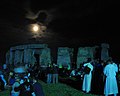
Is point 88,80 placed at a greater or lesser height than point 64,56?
lesser

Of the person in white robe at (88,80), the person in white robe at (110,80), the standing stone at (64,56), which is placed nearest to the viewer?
the person in white robe at (110,80)

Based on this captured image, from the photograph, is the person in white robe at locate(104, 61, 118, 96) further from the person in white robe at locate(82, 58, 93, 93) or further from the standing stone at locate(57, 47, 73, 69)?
the standing stone at locate(57, 47, 73, 69)

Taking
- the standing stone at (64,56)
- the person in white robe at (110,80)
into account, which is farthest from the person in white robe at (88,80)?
the standing stone at (64,56)

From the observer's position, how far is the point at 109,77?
46.4 feet

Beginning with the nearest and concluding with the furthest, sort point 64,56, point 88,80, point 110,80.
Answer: point 110,80
point 88,80
point 64,56

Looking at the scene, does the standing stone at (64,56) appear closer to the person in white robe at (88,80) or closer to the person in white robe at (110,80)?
the person in white robe at (88,80)

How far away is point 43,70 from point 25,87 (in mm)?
18199

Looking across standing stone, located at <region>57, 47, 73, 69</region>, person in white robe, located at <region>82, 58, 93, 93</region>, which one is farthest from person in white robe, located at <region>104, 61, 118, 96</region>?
standing stone, located at <region>57, 47, 73, 69</region>

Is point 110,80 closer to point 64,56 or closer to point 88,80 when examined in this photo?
point 88,80

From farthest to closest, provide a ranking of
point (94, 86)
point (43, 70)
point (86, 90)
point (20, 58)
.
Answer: point (20, 58), point (43, 70), point (94, 86), point (86, 90)

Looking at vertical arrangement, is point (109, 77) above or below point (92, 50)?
below

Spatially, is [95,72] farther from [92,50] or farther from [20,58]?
[20,58]

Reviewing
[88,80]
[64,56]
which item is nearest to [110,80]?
[88,80]

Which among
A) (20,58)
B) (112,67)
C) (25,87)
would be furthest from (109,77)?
(20,58)
